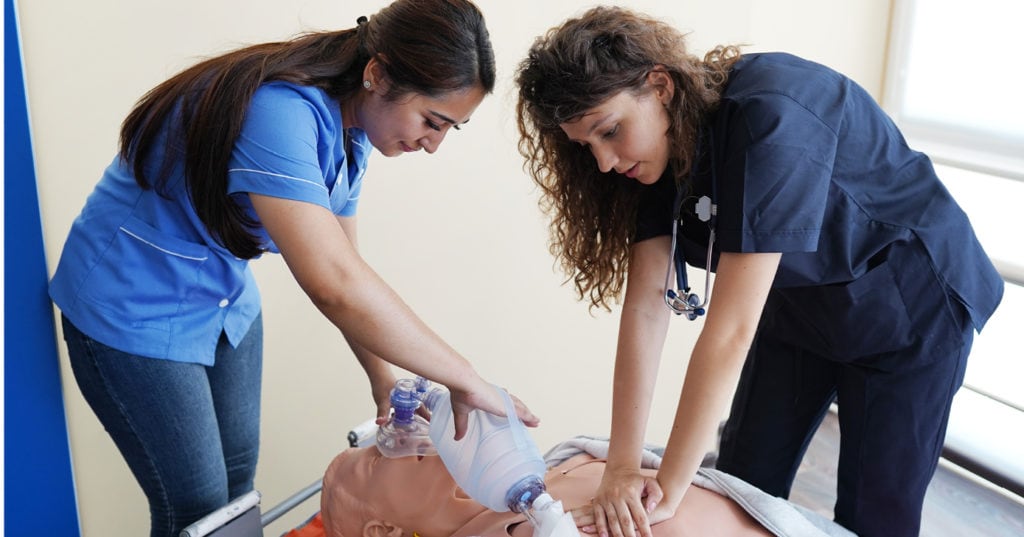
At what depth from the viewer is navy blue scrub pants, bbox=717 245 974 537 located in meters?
1.54

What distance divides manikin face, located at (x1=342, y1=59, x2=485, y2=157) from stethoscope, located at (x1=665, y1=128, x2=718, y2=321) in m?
0.36

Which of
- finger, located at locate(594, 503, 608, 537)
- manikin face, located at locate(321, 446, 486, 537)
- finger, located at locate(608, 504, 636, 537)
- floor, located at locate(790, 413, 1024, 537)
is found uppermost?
finger, located at locate(608, 504, 636, 537)

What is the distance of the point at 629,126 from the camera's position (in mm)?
1339

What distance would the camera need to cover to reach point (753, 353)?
1815 millimetres

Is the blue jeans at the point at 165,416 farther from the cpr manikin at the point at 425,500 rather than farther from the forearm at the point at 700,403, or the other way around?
the forearm at the point at 700,403

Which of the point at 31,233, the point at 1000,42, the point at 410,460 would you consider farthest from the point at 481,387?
the point at 1000,42

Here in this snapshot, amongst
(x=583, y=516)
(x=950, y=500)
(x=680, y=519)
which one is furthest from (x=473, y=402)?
(x=950, y=500)

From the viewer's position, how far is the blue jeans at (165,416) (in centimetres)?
154

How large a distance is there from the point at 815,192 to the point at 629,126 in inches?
10.8

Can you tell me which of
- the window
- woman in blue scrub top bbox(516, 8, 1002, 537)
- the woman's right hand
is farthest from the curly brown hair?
the window

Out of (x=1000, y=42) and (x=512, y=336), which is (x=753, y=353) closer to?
(x=512, y=336)

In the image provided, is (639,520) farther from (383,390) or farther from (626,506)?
(383,390)

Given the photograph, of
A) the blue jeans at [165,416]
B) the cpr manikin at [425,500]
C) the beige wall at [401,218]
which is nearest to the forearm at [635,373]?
the cpr manikin at [425,500]

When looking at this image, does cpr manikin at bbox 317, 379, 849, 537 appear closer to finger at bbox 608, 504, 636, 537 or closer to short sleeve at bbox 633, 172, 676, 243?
finger at bbox 608, 504, 636, 537
